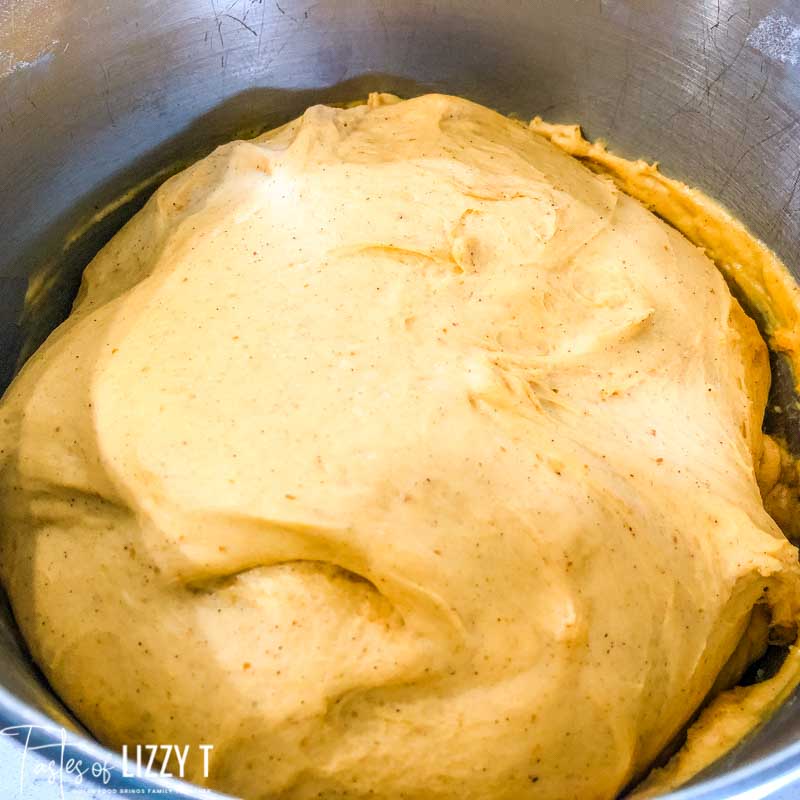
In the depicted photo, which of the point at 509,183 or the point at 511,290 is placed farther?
the point at 509,183

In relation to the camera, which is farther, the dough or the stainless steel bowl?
the stainless steel bowl

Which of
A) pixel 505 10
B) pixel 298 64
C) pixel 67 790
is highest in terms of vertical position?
pixel 505 10

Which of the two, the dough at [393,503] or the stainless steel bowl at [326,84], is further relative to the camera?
the stainless steel bowl at [326,84]

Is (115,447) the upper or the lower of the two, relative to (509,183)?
lower

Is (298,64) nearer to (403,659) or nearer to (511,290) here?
(511,290)

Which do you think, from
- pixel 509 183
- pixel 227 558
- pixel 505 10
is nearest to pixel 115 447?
pixel 227 558
